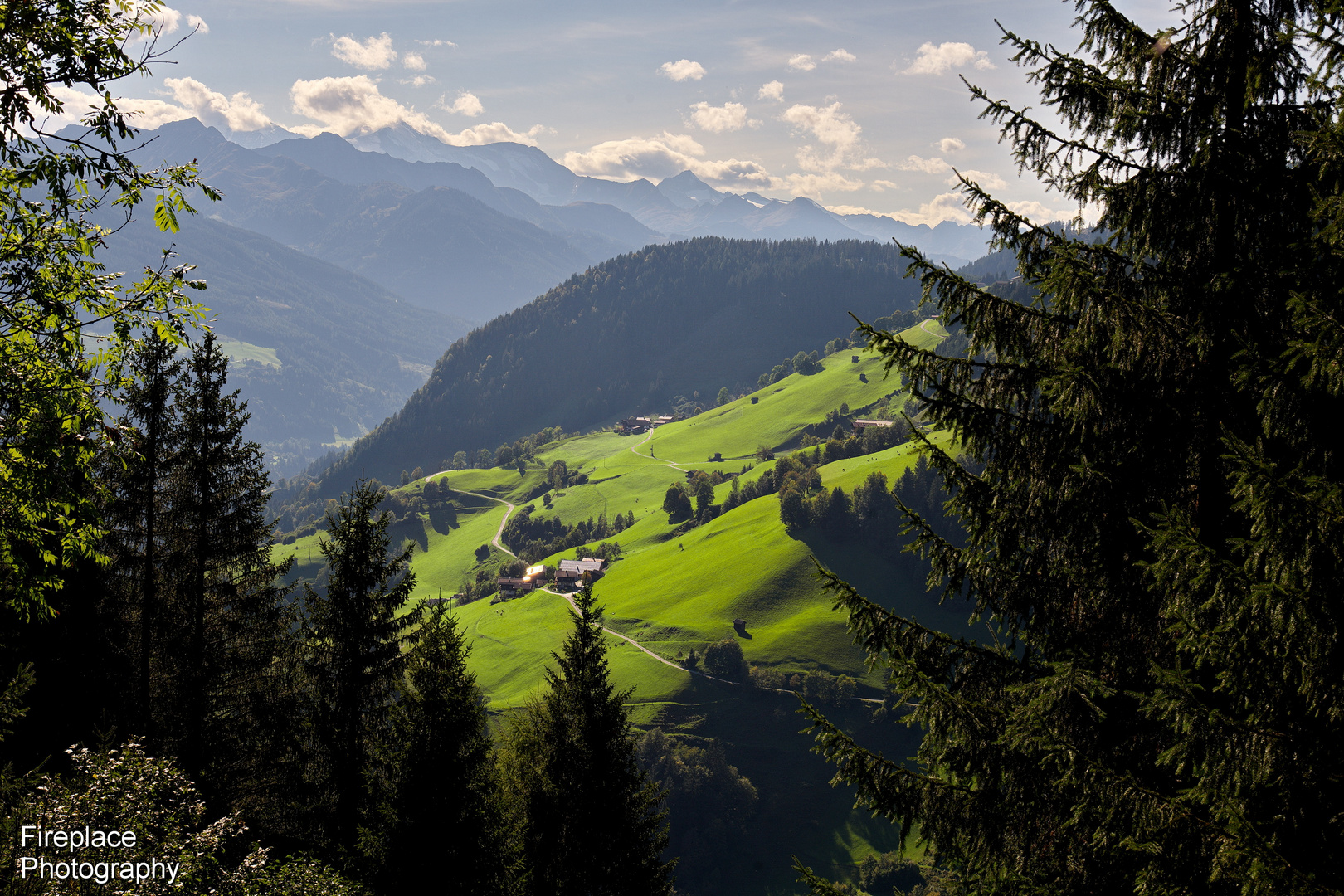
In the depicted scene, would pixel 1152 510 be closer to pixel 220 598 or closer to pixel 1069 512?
pixel 1069 512

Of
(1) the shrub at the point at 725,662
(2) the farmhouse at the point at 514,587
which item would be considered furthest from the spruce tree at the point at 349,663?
(2) the farmhouse at the point at 514,587

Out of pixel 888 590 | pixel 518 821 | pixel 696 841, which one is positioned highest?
pixel 518 821

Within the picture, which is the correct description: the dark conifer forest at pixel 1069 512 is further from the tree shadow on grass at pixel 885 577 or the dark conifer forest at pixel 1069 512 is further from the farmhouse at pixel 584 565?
the farmhouse at pixel 584 565

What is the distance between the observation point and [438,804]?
16469 millimetres

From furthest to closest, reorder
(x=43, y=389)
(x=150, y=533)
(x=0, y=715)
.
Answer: (x=150, y=533), (x=0, y=715), (x=43, y=389)

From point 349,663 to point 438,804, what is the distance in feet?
22.3

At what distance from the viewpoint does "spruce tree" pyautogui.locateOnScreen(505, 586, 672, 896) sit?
2042 cm

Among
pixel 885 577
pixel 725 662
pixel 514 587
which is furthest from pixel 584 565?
pixel 885 577

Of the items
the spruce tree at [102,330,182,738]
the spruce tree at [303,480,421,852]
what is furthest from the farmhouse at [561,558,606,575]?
the spruce tree at [303,480,421,852]

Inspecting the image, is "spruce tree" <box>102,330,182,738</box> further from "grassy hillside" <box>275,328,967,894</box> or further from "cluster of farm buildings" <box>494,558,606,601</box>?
"cluster of farm buildings" <box>494,558,606,601</box>

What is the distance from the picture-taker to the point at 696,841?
108 m

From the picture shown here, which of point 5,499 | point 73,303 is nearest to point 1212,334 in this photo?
point 73,303

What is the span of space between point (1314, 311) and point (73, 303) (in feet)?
45.3

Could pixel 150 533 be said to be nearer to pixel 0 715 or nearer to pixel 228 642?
pixel 228 642
